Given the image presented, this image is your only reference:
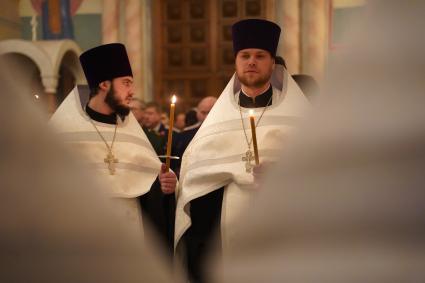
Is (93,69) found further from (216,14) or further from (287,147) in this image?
(216,14)

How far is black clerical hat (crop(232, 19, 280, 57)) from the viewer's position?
2820 mm

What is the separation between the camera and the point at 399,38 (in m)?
0.43

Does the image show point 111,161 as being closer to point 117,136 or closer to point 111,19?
point 117,136

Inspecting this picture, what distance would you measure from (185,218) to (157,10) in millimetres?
8938

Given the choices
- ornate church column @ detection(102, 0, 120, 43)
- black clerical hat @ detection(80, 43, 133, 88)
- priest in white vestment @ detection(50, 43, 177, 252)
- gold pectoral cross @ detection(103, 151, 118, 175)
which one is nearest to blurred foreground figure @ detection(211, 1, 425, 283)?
priest in white vestment @ detection(50, 43, 177, 252)

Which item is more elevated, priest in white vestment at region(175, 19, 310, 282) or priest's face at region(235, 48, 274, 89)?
priest's face at region(235, 48, 274, 89)

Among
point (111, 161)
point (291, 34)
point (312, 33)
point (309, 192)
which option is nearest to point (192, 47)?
point (291, 34)

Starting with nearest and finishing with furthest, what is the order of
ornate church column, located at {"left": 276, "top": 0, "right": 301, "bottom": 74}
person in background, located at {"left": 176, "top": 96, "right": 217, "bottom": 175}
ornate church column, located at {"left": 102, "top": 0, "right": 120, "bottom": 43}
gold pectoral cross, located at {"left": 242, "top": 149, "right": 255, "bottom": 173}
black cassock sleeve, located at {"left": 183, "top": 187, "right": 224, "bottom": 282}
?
gold pectoral cross, located at {"left": 242, "top": 149, "right": 255, "bottom": 173}
black cassock sleeve, located at {"left": 183, "top": 187, "right": 224, "bottom": 282}
person in background, located at {"left": 176, "top": 96, "right": 217, "bottom": 175}
ornate church column, located at {"left": 276, "top": 0, "right": 301, "bottom": 74}
ornate church column, located at {"left": 102, "top": 0, "right": 120, "bottom": 43}

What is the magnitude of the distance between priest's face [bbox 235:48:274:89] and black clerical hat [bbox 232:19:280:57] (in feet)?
0.15

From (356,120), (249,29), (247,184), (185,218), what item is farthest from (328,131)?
(249,29)

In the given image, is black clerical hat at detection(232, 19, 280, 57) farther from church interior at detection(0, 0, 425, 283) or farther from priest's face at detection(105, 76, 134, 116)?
church interior at detection(0, 0, 425, 283)

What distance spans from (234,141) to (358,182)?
2255 mm

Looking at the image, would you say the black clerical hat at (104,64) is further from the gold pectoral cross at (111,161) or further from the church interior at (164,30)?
the church interior at (164,30)

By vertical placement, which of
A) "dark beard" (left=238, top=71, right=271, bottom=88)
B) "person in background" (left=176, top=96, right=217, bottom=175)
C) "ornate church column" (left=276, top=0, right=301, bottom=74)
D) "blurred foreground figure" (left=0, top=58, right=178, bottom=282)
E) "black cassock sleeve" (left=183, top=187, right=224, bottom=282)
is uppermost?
"ornate church column" (left=276, top=0, right=301, bottom=74)
